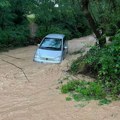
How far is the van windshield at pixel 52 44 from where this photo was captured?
14977 mm

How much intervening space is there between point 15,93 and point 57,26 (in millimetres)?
15780

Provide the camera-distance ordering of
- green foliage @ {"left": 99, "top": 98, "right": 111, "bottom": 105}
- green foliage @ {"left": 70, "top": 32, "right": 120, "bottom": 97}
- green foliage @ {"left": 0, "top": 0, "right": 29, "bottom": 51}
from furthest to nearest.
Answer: green foliage @ {"left": 0, "top": 0, "right": 29, "bottom": 51} → green foliage @ {"left": 70, "top": 32, "right": 120, "bottom": 97} → green foliage @ {"left": 99, "top": 98, "right": 111, "bottom": 105}

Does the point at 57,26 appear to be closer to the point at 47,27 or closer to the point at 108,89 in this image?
the point at 47,27

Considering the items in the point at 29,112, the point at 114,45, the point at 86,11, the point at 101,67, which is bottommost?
the point at 29,112

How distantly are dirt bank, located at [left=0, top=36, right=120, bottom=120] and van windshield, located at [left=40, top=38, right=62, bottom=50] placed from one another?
1.01m

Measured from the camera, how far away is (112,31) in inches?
545

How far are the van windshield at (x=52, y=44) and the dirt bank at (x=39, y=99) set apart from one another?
3.31 ft

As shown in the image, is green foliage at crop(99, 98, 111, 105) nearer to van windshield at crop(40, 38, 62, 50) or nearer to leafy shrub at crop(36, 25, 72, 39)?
van windshield at crop(40, 38, 62, 50)

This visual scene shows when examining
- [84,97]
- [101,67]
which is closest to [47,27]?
[101,67]

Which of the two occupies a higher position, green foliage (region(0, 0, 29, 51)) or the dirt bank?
green foliage (region(0, 0, 29, 51))

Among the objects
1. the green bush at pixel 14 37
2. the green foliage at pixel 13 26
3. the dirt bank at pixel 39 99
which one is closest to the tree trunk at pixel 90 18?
the dirt bank at pixel 39 99

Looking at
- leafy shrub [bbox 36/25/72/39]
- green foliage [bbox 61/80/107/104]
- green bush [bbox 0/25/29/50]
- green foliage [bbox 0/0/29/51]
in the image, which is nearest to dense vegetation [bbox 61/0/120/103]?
green foliage [bbox 61/80/107/104]

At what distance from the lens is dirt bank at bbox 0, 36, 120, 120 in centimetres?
834

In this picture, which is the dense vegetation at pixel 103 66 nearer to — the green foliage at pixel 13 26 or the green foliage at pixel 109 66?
the green foliage at pixel 109 66
